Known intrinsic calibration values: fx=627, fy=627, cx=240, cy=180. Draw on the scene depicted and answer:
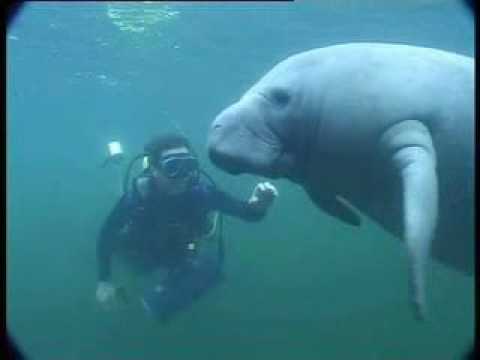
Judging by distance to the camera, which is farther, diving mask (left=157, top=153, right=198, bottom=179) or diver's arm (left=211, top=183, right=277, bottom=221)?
diver's arm (left=211, top=183, right=277, bottom=221)

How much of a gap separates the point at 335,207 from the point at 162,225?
3.19 m

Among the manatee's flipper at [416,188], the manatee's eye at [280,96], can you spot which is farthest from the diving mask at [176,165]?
the manatee's flipper at [416,188]

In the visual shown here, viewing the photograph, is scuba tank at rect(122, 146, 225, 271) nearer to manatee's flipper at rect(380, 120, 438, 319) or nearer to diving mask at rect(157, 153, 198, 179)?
diving mask at rect(157, 153, 198, 179)

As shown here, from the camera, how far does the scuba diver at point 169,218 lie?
680 cm

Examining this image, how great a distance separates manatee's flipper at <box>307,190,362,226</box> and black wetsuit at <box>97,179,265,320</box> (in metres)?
2.78

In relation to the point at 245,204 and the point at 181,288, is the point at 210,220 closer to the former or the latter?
the point at 245,204

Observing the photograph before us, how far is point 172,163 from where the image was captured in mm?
6633

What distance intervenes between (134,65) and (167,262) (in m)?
18.8

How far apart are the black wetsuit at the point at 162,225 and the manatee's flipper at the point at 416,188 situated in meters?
3.62

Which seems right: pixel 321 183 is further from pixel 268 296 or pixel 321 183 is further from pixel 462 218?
pixel 268 296

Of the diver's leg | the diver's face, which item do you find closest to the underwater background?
the diver's leg

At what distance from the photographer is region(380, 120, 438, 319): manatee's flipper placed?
312cm

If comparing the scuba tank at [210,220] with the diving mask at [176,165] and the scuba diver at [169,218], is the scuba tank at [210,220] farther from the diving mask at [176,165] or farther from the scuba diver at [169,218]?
the diving mask at [176,165]

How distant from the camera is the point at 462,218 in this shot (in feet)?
13.4
